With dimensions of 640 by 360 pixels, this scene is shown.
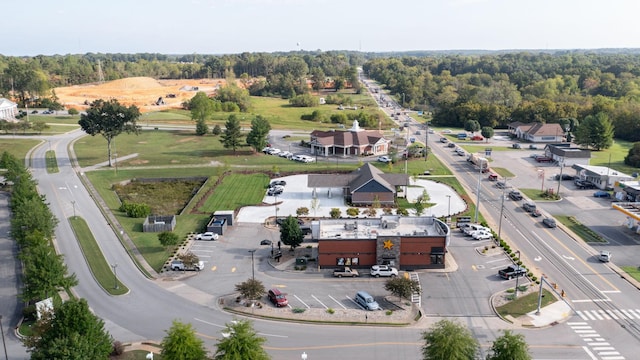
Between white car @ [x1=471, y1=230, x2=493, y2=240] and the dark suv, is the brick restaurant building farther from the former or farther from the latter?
the dark suv

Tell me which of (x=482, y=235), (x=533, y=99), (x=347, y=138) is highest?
(x=533, y=99)

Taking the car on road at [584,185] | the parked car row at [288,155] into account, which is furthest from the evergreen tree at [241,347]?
the car on road at [584,185]

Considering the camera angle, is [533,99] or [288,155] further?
[533,99]

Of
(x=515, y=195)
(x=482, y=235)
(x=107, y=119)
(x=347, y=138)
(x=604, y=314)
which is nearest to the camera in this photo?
(x=604, y=314)

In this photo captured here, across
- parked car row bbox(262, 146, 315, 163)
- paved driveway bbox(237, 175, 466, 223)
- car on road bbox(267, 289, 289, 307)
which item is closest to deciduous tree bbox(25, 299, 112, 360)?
car on road bbox(267, 289, 289, 307)

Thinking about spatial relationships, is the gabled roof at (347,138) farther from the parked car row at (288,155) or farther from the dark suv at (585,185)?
the dark suv at (585,185)

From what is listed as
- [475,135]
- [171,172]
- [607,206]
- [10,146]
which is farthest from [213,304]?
[475,135]

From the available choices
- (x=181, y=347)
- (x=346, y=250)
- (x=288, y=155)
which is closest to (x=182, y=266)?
(x=346, y=250)

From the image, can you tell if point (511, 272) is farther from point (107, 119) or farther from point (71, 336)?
point (107, 119)
